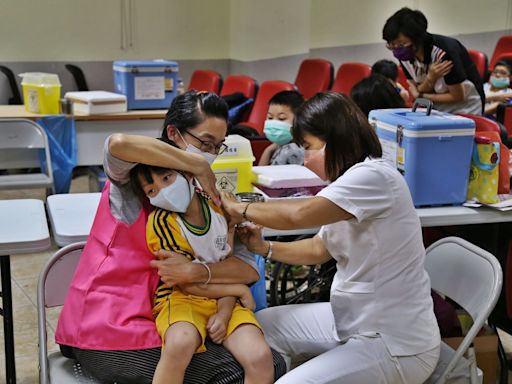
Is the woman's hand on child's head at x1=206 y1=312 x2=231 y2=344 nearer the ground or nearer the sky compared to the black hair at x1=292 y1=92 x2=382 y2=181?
nearer the ground

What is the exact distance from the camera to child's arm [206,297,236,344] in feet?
5.82

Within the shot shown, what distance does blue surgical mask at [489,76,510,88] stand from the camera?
5443 millimetres

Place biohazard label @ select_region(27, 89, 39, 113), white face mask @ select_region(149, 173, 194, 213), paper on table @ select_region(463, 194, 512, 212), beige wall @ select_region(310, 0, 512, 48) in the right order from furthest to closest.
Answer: beige wall @ select_region(310, 0, 512, 48)
biohazard label @ select_region(27, 89, 39, 113)
paper on table @ select_region(463, 194, 512, 212)
white face mask @ select_region(149, 173, 194, 213)

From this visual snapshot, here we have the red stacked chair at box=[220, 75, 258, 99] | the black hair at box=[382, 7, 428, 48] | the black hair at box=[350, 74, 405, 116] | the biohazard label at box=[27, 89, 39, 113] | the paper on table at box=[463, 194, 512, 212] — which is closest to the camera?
the paper on table at box=[463, 194, 512, 212]

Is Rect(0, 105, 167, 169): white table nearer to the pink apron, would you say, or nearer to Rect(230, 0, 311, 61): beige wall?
Rect(230, 0, 311, 61): beige wall

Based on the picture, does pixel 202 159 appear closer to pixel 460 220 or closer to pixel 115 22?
pixel 460 220

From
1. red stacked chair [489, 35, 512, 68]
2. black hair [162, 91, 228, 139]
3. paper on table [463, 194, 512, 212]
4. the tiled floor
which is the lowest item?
the tiled floor

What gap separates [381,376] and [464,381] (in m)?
0.29

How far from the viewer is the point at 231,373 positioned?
68.3 inches

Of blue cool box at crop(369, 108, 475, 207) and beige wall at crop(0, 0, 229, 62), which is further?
beige wall at crop(0, 0, 229, 62)

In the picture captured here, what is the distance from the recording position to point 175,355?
167 centimetres

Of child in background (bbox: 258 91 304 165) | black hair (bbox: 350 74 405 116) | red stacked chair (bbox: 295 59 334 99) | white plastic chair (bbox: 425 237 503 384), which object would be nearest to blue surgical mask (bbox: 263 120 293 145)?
child in background (bbox: 258 91 304 165)

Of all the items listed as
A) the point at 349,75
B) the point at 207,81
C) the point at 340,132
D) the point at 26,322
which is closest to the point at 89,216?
the point at 340,132

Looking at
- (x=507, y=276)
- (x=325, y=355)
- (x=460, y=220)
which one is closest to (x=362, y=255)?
(x=325, y=355)
